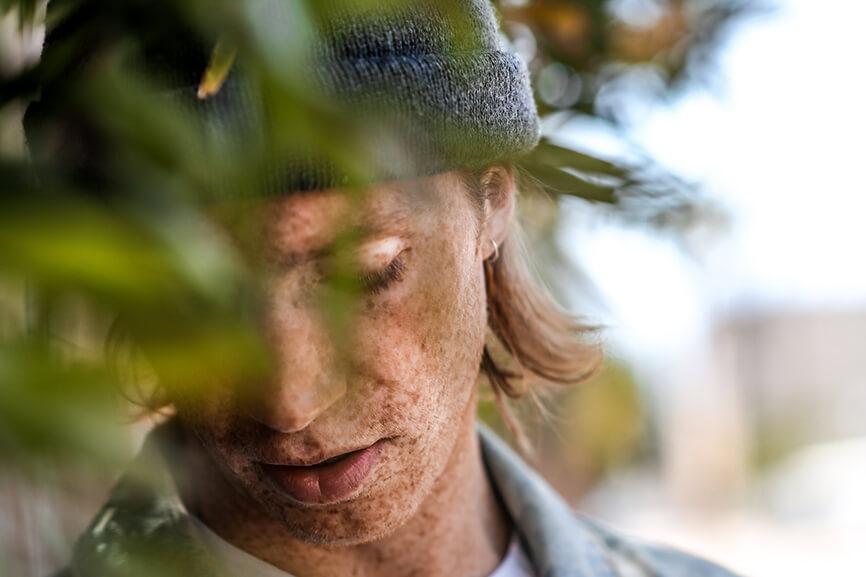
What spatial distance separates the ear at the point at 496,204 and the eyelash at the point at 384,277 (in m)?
0.15

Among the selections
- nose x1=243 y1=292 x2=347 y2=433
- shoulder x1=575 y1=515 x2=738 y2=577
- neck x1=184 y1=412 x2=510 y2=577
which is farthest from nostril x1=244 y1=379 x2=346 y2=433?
shoulder x1=575 y1=515 x2=738 y2=577

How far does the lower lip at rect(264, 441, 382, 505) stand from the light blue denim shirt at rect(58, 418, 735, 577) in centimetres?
11

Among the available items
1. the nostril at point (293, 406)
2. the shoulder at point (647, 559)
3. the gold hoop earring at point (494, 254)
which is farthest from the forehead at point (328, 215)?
the shoulder at point (647, 559)

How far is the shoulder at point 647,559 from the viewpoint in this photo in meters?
1.18

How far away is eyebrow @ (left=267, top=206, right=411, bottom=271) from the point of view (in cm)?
69

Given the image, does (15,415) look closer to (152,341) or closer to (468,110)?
(152,341)

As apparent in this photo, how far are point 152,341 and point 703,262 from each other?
4.80 feet

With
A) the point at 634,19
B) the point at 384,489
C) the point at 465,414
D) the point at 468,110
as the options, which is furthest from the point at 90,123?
the point at 634,19

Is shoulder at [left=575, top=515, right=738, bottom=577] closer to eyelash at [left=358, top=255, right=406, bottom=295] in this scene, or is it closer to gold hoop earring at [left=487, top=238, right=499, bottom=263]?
gold hoop earring at [left=487, top=238, right=499, bottom=263]

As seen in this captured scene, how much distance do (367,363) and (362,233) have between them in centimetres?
11

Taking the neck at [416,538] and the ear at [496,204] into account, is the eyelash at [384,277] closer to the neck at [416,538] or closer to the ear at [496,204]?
the ear at [496,204]

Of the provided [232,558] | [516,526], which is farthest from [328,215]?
[516,526]

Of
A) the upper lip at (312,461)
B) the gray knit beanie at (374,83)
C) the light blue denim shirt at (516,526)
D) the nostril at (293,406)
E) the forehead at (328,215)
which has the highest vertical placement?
the gray knit beanie at (374,83)

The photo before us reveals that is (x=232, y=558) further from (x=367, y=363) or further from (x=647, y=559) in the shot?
(x=647, y=559)
